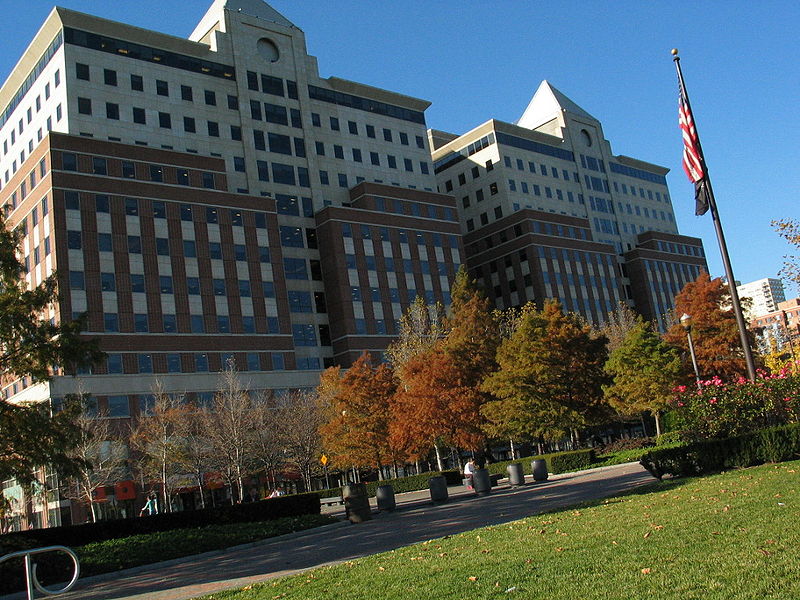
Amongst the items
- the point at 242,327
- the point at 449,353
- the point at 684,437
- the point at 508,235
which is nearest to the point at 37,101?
the point at 242,327

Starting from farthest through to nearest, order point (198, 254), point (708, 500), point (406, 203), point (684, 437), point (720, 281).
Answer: point (406, 203), point (198, 254), point (720, 281), point (684, 437), point (708, 500)

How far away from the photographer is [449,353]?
54188mm

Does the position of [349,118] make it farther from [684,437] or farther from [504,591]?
[504,591]

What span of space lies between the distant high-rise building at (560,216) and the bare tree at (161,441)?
2303 inches

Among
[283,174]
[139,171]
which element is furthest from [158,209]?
[283,174]

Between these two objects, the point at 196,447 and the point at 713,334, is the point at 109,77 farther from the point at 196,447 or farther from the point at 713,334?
the point at 713,334

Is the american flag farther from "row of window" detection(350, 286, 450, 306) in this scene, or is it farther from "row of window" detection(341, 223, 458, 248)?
"row of window" detection(341, 223, 458, 248)

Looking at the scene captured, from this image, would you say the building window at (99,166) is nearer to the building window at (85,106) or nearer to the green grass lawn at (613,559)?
the building window at (85,106)

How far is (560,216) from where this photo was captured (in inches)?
4481

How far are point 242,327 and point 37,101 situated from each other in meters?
31.0

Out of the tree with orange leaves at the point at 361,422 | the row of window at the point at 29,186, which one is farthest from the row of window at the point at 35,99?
the tree with orange leaves at the point at 361,422

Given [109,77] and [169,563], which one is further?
[109,77]

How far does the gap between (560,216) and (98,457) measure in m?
77.1

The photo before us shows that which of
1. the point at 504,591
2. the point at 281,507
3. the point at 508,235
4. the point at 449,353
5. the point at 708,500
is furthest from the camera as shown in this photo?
the point at 508,235
